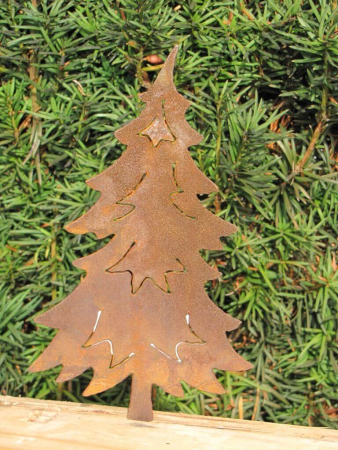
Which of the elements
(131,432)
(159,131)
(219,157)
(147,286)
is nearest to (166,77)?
(159,131)

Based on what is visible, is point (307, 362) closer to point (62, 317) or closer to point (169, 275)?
point (169, 275)

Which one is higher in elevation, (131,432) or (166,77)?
(166,77)

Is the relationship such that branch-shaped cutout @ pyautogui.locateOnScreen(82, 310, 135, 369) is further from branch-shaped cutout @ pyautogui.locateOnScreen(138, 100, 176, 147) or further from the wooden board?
branch-shaped cutout @ pyautogui.locateOnScreen(138, 100, 176, 147)

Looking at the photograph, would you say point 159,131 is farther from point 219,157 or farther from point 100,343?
point 100,343

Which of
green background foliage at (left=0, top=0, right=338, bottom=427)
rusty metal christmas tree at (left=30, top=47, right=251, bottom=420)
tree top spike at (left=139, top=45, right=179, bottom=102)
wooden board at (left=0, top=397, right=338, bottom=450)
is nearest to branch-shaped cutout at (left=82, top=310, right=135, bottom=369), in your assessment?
rusty metal christmas tree at (left=30, top=47, right=251, bottom=420)

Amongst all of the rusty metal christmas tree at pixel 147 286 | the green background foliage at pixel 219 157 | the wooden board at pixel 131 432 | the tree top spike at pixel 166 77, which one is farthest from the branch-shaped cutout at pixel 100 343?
the tree top spike at pixel 166 77

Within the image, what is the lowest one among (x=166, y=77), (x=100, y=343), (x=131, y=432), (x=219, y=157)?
(x=131, y=432)
